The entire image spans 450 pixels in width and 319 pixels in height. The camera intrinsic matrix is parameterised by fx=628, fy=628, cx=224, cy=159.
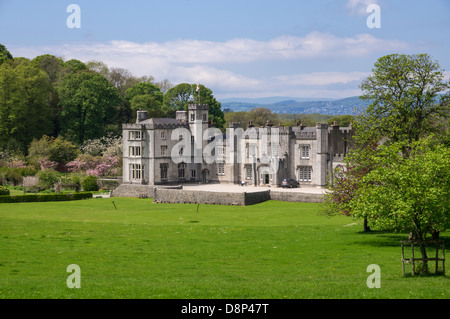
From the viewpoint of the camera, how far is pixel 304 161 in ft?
225

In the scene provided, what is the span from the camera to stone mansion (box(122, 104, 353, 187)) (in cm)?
6831

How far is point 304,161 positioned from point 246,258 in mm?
38596

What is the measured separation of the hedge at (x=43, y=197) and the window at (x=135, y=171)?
24.8 ft

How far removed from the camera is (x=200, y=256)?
31531 millimetres

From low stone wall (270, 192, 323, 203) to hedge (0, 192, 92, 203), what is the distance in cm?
1999

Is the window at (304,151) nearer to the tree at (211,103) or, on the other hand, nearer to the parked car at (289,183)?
the parked car at (289,183)

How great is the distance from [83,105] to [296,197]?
44.4 meters

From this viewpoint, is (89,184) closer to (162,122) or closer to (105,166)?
(105,166)

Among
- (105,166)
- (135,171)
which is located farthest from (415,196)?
(105,166)

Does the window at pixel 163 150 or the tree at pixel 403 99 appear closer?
the tree at pixel 403 99

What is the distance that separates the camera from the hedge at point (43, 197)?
6188cm

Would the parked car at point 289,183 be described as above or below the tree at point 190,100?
below

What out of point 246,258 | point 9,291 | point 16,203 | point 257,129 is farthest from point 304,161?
point 9,291

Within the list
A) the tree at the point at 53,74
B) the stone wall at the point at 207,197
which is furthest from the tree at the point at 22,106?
the stone wall at the point at 207,197
